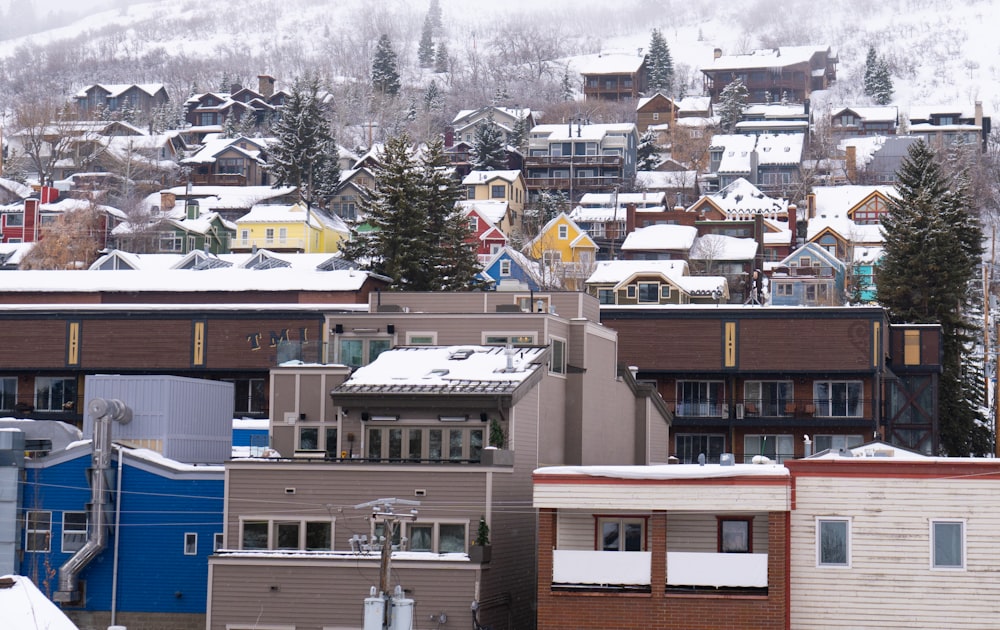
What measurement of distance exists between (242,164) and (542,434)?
132m

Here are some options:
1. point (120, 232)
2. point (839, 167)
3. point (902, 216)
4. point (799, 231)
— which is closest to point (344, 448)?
point (902, 216)

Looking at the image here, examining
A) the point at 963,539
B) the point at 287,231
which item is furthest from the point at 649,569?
the point at 287,231

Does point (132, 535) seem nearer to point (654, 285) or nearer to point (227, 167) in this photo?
point (654, 285)

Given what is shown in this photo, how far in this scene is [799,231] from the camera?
152750mm

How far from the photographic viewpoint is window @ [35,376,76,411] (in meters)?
68.7

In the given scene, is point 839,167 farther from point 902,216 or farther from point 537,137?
point 902,216

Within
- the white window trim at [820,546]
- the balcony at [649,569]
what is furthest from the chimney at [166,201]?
the white window trim at [820,546]

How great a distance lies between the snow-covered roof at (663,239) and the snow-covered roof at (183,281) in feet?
184

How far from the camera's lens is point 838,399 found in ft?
231

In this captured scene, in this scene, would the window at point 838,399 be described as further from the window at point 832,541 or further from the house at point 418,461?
the window at point 832,541

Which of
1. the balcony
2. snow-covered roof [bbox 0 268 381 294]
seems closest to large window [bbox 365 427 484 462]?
the balcony

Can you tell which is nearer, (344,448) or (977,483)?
(977,483)

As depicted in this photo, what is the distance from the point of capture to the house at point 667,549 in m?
35.0

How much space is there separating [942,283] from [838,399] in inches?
656
